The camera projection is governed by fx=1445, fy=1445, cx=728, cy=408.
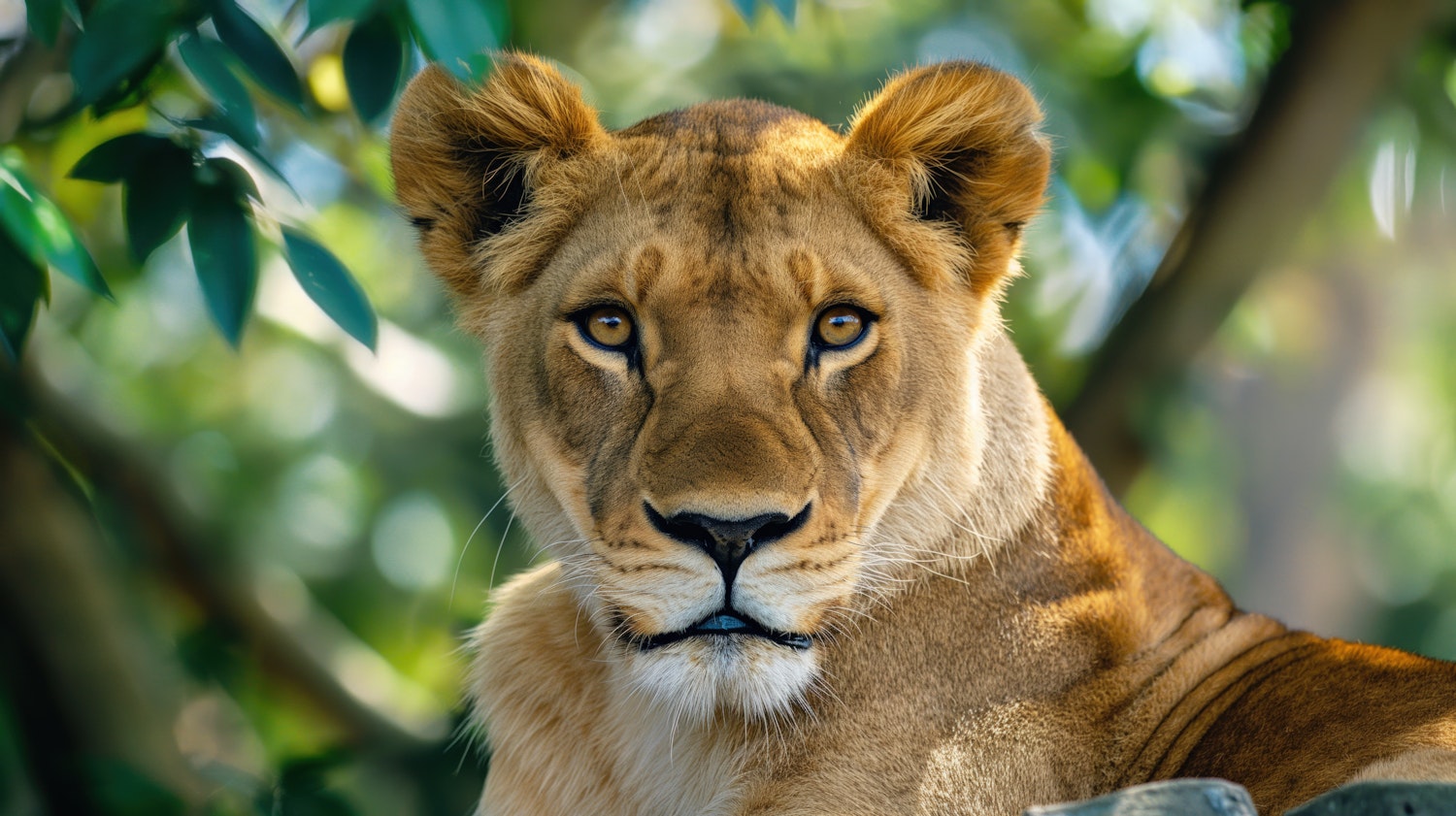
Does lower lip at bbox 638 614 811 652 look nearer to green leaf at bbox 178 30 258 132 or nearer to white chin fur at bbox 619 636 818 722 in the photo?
white chin fur at bbox 619 636 818 722

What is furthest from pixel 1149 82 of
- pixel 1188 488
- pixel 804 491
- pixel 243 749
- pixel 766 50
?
pixel 243 749

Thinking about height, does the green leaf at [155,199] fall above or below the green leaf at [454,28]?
below

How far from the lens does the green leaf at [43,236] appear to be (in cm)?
281

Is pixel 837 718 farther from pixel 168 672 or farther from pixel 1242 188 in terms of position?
pixel 1242 188

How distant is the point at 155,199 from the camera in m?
3.00

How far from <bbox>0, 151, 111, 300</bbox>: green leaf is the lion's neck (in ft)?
5.83

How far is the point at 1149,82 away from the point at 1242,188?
3.54 ft

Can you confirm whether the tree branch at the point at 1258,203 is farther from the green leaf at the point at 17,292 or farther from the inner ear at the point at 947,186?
the green leaf at the point at 17,292

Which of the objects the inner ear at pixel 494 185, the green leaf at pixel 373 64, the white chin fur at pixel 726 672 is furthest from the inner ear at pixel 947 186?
the green leaf at pixel 373 64

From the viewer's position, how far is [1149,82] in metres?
7.79

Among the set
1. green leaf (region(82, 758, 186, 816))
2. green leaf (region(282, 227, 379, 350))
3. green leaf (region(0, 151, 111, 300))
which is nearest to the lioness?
green leaf (region(282, 227, 379, 350))

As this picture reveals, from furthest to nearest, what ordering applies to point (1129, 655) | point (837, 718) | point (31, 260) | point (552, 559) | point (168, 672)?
point (168, 672) → point (552, 559) → point (1129, 655) → point (837, 718) → point (31, 260)

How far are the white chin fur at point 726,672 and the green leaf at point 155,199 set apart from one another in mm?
1310

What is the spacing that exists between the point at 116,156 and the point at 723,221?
1.30 m
